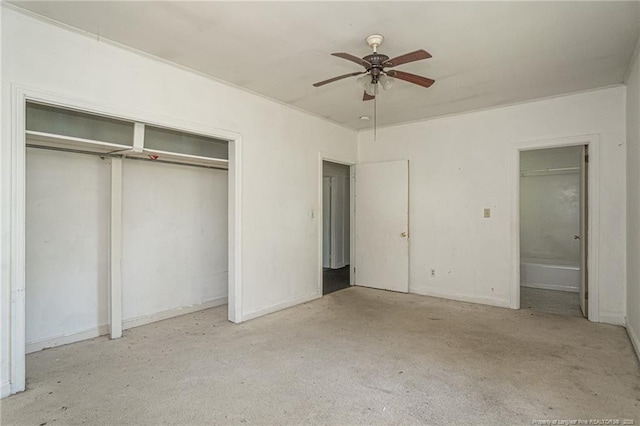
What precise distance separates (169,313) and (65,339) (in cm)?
102

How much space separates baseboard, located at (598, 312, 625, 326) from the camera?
3828 millimetres

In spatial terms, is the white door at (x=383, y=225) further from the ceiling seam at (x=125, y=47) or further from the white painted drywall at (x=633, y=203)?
the white painted drywall at (x=633, y=203)

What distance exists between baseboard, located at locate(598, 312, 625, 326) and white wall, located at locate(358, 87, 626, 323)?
0.01 meters

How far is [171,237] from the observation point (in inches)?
162

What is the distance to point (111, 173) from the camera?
3424 millimetres

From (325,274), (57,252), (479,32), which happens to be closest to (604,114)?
(479,32)

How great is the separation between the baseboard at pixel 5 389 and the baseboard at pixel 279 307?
2.00 m

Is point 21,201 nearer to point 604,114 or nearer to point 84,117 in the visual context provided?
point 84,117

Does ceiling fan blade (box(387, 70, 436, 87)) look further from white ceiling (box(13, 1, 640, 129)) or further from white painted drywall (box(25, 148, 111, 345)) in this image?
white painted drywall (box(25, 148, 111, 345))

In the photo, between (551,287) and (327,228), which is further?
(327,228)

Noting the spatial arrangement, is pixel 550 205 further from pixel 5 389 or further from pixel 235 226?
pixel 5 389

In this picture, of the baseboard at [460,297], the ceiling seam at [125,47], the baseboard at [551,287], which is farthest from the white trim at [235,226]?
the baseboard at [551,287]

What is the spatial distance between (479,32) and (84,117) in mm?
3219

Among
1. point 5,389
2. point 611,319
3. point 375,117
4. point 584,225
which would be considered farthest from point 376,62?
point 611,319
